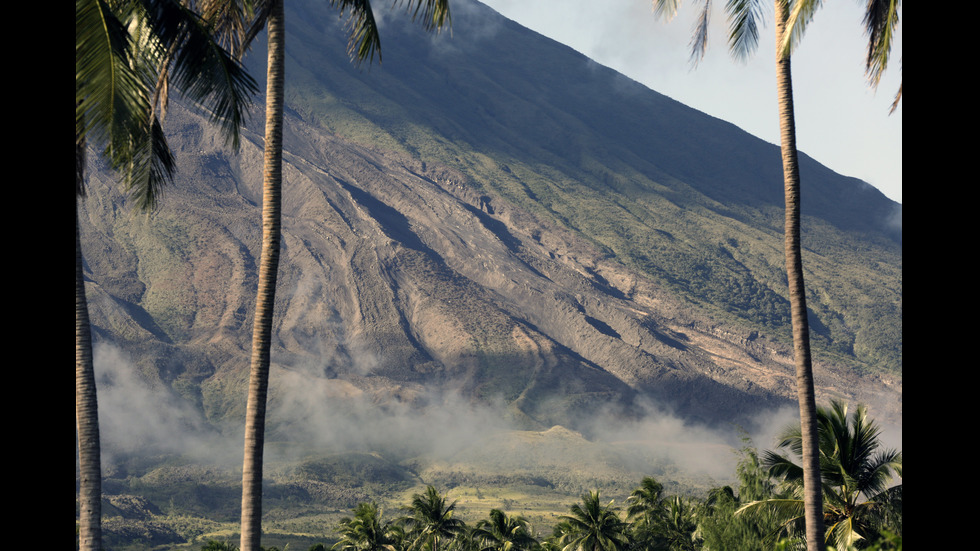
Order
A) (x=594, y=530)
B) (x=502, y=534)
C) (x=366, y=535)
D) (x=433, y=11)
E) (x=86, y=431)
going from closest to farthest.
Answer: (x=86, y=431)
(x=433, y=11)
(x=594, y=530)
(x=366, y=535)
(x=502, y=534)

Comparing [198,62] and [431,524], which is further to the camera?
[431,524]

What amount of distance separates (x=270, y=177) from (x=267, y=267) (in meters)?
1.28

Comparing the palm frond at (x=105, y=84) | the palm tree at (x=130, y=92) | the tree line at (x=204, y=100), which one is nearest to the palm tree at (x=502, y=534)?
the tree line at (x=204, y=100)

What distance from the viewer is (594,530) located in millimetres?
36344

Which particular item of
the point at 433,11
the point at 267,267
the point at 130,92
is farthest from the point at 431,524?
the point at 130,92

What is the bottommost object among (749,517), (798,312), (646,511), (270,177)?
(646,511)

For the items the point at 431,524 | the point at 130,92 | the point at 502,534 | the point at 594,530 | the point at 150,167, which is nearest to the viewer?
the point at 130,92

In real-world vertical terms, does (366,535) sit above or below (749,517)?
below

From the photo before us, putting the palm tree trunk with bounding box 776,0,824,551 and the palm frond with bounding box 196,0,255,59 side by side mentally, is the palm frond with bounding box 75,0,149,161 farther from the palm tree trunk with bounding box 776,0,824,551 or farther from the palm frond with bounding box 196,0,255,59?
the palm tree trunk with bounding box 776,0,824,551

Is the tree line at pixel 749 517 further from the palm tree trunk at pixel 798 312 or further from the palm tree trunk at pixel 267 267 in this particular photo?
the palm tree trunk at pixel 267 267

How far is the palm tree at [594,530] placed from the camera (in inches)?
1422

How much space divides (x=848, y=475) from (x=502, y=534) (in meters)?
24.9

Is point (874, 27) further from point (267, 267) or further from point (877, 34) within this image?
point (267, 267)

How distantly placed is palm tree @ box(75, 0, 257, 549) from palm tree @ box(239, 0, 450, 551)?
1.19 metres
